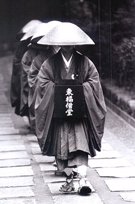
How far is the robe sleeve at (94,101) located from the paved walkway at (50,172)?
0.66m

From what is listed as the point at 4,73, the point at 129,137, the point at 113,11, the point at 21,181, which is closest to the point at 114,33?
the point at 113,11

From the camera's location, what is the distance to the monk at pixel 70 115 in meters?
7.46

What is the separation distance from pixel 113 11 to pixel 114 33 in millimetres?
508

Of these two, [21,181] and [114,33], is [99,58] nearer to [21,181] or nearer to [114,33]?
[114,33]

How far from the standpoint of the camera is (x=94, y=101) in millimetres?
7516

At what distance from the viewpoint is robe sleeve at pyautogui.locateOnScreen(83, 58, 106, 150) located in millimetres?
7469

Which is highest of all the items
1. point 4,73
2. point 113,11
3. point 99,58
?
point 113,11

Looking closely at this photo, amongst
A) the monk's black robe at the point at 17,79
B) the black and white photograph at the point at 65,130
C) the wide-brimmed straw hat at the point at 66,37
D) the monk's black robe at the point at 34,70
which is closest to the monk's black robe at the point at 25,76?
the black and white photograph at the point at 65,130

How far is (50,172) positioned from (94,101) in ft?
4.91

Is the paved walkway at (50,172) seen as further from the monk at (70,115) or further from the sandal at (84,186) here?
the monk at (70,115)

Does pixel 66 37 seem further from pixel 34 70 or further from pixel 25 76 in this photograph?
pixel 25 76

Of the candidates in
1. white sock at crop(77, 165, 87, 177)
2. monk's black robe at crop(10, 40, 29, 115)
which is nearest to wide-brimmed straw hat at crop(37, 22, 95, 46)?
white sock at crop(77, 165, 87, 177)

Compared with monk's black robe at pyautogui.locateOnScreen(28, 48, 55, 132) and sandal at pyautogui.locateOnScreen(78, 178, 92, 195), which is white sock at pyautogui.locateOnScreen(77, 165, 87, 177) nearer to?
sandal at pyautogui.locateOnScreen(78, 178, 92, 195)

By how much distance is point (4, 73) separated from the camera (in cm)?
1930
